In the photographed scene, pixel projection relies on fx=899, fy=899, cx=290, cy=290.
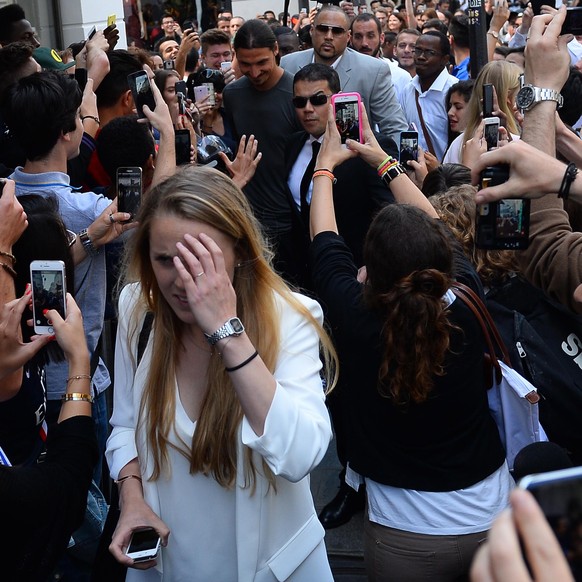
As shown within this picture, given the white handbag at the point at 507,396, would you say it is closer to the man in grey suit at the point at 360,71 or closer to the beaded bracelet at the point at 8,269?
the beaded bracelet at the point at 8,269

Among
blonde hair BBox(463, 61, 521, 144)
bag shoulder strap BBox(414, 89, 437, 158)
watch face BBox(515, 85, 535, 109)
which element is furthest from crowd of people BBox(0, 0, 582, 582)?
bag shoulder strap BBox(414, 89, 437, 158)

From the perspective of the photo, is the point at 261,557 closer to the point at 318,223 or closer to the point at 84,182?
the point at 318,223

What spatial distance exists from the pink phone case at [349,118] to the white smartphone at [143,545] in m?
2.31

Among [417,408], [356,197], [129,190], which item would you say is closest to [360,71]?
[356,197]

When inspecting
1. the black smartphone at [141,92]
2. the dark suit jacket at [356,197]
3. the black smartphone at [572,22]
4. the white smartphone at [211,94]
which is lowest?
the white smartphone at [211,94]

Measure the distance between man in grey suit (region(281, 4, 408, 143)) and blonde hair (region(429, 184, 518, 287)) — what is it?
8.61 ft

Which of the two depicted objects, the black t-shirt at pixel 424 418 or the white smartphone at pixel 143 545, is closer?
the white smartphone at pixel 143 545

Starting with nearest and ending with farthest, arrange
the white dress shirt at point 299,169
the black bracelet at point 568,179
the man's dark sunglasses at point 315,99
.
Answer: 1. the black bracelet at point 568,179
2. the man's dark sunglasses at point 315,99
3. the white dress shirt at point 299,169

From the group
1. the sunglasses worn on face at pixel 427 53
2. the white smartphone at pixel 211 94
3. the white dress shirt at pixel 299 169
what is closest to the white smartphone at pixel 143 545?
the white dress shirt at pixel 299 169

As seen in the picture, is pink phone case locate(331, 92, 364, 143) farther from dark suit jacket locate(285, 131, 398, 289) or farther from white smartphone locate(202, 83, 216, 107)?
white smartphone locate(202, 83, 216, 107)

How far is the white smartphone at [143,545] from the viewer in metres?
2.15

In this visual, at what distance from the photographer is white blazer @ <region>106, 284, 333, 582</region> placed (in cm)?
210

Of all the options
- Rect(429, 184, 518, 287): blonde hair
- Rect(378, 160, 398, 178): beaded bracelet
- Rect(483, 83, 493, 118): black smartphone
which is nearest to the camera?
Rect(429, 184, 518, 287): blonde hair

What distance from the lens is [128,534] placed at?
223 cm
